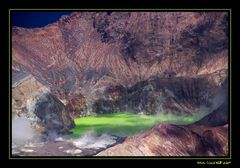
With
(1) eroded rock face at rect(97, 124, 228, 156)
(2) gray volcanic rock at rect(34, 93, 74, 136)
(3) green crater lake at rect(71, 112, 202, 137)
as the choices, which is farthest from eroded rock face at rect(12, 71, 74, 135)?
(1) eroded rock face at rect(97, 124, 228, 156)

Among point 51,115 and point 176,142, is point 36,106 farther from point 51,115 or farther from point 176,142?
point 176,142

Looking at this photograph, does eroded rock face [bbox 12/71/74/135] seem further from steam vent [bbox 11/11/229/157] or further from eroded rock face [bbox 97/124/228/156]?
eroded rock face [bbox 97/124/228/156]

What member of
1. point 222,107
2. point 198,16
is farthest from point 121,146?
point 198,16

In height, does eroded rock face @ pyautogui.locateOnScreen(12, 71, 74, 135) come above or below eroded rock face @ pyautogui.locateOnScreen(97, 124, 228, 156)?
above

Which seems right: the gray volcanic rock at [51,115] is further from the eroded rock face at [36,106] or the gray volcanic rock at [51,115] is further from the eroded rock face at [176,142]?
the eroded rock face at [176,142]

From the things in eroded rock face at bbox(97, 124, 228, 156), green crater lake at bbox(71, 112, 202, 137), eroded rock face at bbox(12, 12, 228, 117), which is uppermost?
eroded rock face at bbox(12, 12, 228, 117)

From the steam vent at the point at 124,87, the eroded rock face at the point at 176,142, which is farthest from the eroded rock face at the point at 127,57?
the eroded rock face at the point at 176,142

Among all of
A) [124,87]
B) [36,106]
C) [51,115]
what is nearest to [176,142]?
[124,87]
